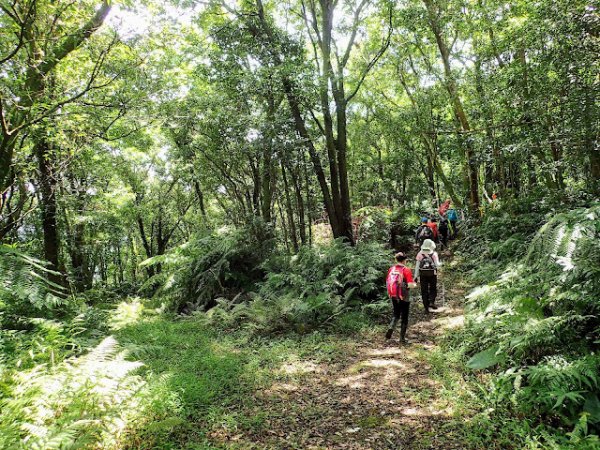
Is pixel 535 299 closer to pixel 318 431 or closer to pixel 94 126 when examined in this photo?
pixel 318 431

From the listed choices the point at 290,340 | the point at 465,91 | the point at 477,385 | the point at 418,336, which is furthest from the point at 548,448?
the point at 465,91

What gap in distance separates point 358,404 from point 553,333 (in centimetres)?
254

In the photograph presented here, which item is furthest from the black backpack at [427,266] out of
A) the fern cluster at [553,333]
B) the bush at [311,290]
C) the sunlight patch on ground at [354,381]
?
the sunlight patch on ground at [354,381]

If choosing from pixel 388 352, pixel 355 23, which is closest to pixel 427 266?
pixel 388 352

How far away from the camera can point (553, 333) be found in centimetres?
438

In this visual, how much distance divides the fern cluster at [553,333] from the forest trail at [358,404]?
80cm

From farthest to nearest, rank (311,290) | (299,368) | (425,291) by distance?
(311,290) < (425,291) < (299,368)

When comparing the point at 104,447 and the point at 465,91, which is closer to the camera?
the point at 104,447

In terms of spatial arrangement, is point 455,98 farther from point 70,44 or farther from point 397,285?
point 70,44

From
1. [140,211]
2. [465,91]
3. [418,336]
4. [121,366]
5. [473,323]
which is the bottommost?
[418,336]

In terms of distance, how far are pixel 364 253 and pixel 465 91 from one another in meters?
7.51

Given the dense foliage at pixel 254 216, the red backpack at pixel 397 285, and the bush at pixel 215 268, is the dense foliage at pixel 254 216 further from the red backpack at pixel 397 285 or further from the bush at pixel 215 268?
the red backpack at pixel 397 285

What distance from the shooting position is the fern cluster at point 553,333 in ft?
12.2

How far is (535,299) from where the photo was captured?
→ 17.3ft
